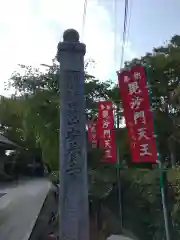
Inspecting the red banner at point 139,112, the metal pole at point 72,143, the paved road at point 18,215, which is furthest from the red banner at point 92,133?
the metal pole at point 72,143

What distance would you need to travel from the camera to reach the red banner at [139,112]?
9422mm

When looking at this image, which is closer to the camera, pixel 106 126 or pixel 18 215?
pixel 18 215

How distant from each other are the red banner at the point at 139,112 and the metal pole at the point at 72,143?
509 centimetres

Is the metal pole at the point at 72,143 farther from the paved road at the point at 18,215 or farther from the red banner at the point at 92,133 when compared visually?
the red banner at the point at 92,133

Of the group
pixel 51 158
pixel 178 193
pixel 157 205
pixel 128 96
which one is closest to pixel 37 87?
pixel 51 158

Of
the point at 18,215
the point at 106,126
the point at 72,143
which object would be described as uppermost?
the point at 106,126

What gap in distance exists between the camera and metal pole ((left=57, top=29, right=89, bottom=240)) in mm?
4176

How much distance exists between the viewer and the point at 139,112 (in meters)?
9.52

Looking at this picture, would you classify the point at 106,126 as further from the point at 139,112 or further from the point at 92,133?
the point at 139,112

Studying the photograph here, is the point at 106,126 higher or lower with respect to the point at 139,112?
higher

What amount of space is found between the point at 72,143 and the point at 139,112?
5416 millimetres

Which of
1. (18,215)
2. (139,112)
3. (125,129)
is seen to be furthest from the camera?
(125,129)

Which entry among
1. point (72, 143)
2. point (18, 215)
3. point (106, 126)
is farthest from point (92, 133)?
point (72, 143)

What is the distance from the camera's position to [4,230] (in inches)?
286
